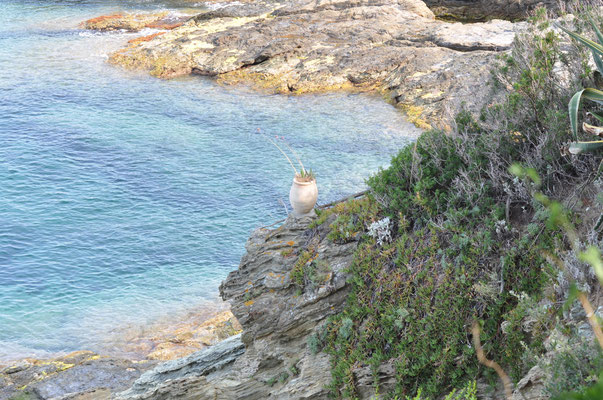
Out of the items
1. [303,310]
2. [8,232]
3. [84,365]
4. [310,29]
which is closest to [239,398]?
[303,310]

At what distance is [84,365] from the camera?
36.5 ft

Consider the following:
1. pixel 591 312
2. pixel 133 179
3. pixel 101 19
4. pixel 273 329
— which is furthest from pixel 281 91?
pixel 591 312

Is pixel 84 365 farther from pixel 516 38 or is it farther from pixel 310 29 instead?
pixel 310 29

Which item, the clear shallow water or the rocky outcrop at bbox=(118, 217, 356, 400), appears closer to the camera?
the rocky outcrop at bbox=(118, 217, 356, 400)

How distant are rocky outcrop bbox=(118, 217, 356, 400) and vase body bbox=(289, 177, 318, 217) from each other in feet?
2.20

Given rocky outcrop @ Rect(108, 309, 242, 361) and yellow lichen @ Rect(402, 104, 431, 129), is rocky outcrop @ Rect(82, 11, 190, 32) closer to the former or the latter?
yellow lichen @ Rect(402, 104, 431, 129)

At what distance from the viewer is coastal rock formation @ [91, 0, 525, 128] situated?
24.5 metres

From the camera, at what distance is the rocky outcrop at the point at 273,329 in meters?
7.74

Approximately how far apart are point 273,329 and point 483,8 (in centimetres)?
3174

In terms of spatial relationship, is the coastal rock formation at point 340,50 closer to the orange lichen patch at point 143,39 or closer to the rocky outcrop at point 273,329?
the orange lichen patch at point 143,39

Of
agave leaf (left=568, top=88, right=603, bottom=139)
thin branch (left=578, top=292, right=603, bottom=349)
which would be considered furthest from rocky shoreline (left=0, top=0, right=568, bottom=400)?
thin branch (left=578, top=292, right=603, bottom=349)

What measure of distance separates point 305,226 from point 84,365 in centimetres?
550

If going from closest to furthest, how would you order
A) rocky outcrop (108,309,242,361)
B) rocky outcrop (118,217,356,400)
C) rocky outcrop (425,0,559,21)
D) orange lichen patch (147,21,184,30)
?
rocky outcrop (118,217,356,400)
rocky outcrop (108,309,242,361)
rocky outcrop (425,0,559,21)
orange lichen patch (147,21,184,30)

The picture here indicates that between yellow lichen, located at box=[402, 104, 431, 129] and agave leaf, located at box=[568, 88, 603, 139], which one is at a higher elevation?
agave leaf, located at box=[568, 88, 603, 139]
